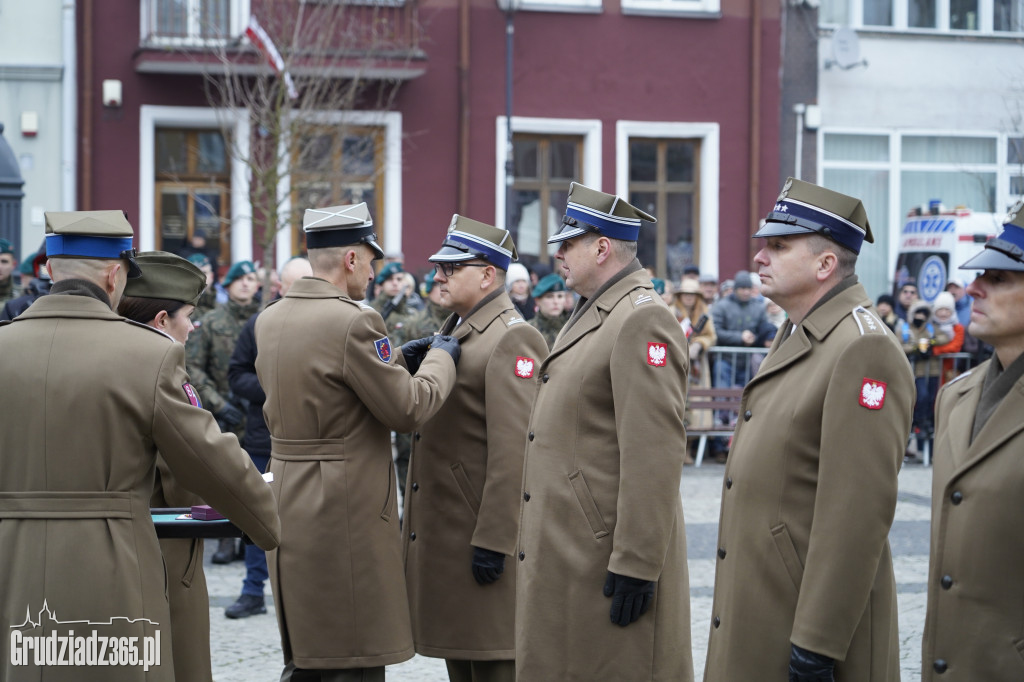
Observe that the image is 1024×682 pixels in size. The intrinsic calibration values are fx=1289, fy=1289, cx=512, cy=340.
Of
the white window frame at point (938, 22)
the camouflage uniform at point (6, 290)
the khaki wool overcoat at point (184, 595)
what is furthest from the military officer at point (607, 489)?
the white window frame at point (938, 22)

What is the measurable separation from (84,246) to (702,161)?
56.3 ft

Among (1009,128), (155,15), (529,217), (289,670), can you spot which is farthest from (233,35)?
(289,670)

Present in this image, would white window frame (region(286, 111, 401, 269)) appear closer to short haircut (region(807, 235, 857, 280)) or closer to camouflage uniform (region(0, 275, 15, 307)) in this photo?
camouflage uniform (region(0, 275, 15, 307))

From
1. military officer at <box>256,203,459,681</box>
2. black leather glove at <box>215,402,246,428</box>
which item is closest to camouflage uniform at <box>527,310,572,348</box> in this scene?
black leather glove at <box>215,402,246,428</box>

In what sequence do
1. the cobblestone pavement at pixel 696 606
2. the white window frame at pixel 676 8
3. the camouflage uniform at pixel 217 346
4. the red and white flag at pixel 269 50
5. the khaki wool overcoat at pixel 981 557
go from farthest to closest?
the white window frame at pixel 676 8 < the red and white flag at pixel 269 50 < the camouflage uniform at pixel 217 346 < the cobblestone pavement at pixel 696 606 < the khaki wool overcoat at pixel 981 557

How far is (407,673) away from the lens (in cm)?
656

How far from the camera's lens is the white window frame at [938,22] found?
68.1 ft

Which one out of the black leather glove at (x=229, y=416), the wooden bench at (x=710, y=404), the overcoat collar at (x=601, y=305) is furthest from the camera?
the wooden bench at (x=710, y=404)

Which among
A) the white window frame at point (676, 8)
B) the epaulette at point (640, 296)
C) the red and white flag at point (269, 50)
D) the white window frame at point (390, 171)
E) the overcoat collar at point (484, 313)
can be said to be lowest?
the overcoat collar at point (484, 313)

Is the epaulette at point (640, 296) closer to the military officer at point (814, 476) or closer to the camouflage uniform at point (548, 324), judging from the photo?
the military officer at point (814, 476)

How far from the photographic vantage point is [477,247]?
5.47 m

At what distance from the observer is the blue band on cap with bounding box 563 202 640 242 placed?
4625 mm

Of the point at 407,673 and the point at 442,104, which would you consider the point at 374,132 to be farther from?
the point at 407,673

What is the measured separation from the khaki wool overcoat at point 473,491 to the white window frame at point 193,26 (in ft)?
43.9
